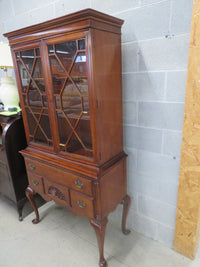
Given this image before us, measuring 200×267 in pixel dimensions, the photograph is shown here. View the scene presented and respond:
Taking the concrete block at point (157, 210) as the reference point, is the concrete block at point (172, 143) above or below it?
above

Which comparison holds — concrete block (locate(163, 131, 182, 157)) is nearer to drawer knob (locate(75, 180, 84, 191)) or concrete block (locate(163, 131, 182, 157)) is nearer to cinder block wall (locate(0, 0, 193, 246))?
cinder block wall (locate(0, 0, 193, 246))

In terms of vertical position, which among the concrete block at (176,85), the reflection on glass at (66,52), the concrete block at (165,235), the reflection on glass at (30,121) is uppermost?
the reflection on glass at (66,52)

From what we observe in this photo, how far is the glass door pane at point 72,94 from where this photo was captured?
1231 millimetres

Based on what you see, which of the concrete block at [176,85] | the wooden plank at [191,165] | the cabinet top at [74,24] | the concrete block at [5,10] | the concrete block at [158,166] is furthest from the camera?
the concrete block at [5,10]

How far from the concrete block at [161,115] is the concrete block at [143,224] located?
2.91 ft

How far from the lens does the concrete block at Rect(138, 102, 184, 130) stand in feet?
4.54

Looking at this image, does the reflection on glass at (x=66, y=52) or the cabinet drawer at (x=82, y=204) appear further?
the cabinet drawer at (x=82, y=204)

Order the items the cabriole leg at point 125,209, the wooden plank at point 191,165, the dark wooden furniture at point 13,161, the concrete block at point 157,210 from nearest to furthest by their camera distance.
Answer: the wooden plank at point 191,165, the concrete block at point 157,210, the cabriole leg at point 125,209, the dark wooden furniture at point 13,161

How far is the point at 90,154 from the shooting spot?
1.40m

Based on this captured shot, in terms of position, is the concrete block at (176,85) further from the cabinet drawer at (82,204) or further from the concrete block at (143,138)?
the cabinet drawer at (82,204)

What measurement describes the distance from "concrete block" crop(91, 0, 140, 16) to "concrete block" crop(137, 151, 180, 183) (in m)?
1.12

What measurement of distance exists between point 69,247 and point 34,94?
1380 millimetres

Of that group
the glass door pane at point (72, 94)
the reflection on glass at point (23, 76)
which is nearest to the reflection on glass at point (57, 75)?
the glass door pane at point (72, 94)

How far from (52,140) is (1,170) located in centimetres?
88
